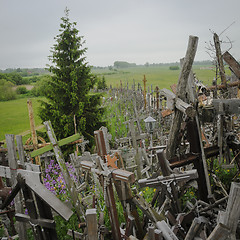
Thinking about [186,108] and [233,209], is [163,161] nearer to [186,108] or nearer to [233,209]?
[186,108]

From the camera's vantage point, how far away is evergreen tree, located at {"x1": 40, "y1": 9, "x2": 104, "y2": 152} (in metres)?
10.6

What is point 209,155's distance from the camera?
4121 mm

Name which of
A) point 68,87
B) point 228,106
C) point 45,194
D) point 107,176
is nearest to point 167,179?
point 107,176

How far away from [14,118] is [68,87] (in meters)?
9.74

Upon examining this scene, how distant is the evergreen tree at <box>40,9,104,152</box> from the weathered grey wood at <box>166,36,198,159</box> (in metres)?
7.37

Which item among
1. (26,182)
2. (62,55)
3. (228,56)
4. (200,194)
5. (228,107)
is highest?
(62,55)

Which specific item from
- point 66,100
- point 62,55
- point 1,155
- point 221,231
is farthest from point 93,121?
point 221,231

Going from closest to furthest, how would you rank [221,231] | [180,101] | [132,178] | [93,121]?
1. [221,231]
2. [132,178]
3. [180,101]
4. [93,121]

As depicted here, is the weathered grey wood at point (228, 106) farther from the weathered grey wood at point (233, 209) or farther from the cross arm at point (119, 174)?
the weathered grey wood at point (233, 209)

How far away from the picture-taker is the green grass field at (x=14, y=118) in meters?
16.2

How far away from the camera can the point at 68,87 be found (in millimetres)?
10664

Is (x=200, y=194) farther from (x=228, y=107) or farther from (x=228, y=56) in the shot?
(x=228, y=56)

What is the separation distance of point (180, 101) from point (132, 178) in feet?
5.36

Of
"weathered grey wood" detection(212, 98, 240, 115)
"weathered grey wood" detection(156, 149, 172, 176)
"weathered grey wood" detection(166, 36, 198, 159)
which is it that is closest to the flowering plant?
"weathered grey wood" detection(166, 36, 198, 159)
